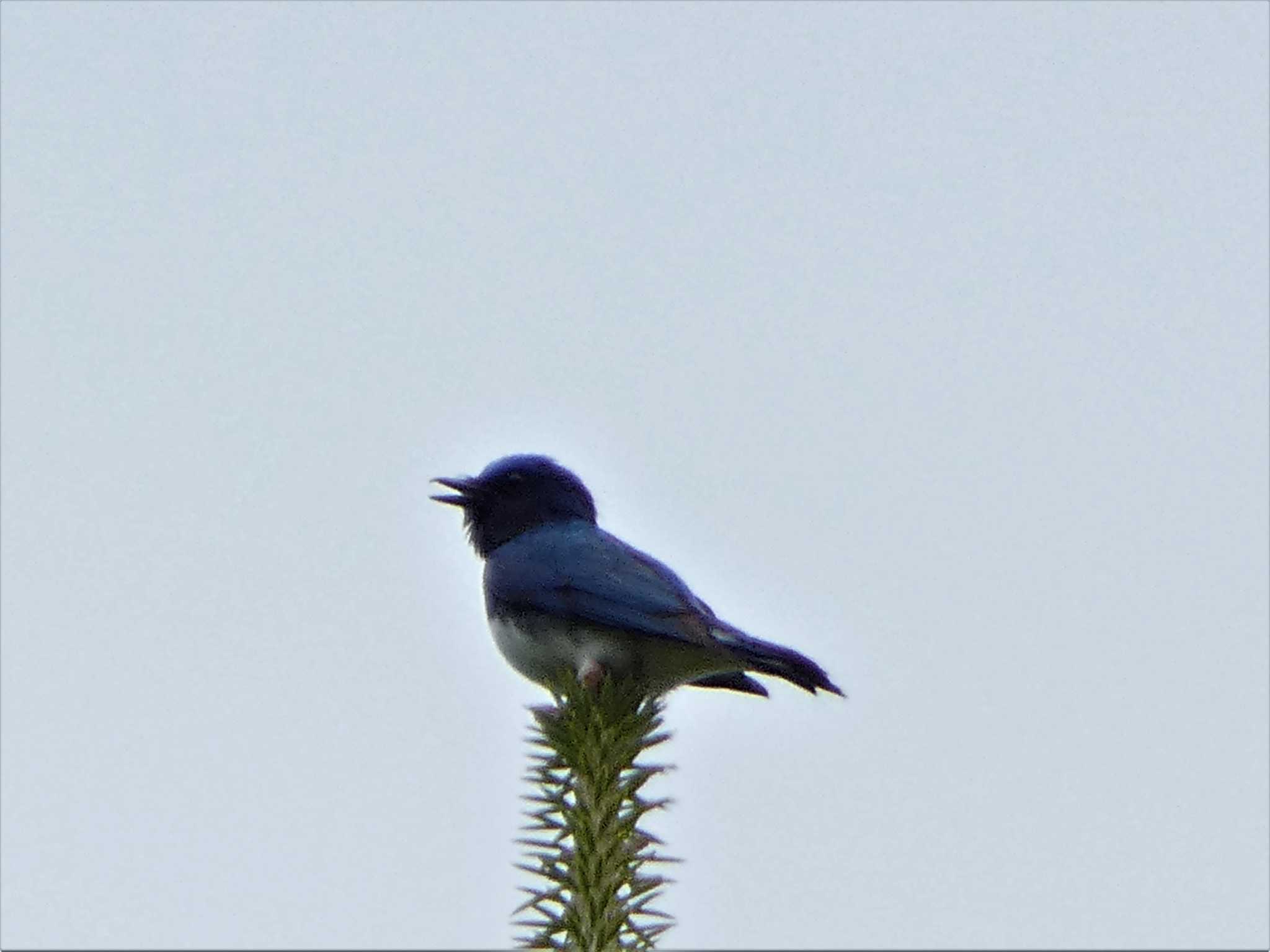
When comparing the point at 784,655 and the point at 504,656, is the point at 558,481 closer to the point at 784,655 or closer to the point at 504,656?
the point at 504,656

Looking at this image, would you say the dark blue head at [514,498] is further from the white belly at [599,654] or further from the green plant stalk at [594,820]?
the green plant stalk at [594,820]

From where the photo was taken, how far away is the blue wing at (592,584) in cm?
602

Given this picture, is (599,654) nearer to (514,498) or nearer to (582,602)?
(582,602)

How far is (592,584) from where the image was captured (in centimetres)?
643

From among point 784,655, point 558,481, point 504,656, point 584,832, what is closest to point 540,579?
point 504,656

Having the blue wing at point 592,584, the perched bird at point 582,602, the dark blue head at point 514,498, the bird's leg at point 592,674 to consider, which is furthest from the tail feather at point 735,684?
the dark blue head at point 514,498

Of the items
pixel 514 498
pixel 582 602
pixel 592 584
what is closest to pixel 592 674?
pixel 582 602

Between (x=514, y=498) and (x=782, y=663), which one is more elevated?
(x=514, y=498)

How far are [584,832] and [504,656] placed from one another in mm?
3038

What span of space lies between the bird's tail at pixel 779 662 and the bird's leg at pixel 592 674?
0.41 metres

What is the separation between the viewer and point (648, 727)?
4.12m

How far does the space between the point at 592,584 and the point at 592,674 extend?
0.88 metres

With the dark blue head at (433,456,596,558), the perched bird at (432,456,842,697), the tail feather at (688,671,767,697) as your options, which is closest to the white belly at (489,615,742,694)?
the perched bird at (432,456,842,697)

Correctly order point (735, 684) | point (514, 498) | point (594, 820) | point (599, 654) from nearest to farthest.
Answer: point (594, 820) → point (599, 654) → point (735, 684) → point (514, 498)
